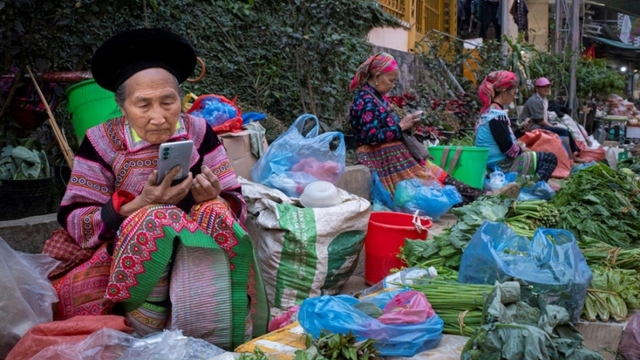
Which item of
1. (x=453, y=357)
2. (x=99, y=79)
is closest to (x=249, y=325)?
(x=453, y=357)

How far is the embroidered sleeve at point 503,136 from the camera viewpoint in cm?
685

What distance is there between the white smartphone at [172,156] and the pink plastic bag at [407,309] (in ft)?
3.27

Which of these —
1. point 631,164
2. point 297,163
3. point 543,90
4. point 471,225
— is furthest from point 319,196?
point 543,90

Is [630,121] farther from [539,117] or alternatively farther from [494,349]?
[494,349]

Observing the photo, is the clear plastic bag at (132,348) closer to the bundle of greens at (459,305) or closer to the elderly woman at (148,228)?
the elderly woman at (148,228)

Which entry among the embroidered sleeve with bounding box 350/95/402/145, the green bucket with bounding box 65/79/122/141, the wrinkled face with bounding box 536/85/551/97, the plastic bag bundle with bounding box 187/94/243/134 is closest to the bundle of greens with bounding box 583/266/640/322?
the plastic bag bundle with bounding box 187/94/243/134

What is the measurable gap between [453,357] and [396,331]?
0.82 feet

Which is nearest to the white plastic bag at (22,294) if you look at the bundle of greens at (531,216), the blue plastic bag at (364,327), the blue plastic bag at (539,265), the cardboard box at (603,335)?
the blue plastic bag at (364,327)

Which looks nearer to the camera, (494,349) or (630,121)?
(494,349)

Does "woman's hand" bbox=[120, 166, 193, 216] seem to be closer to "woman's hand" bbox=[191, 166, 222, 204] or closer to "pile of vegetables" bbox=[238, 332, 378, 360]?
"woman's hand" bbox=[191, 166, 222, 204]

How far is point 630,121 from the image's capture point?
15.6 m

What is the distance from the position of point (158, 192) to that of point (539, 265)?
5.91ft

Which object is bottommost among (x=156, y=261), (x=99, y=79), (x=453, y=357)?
(x=453, y=357)

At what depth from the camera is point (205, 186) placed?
2.69m
